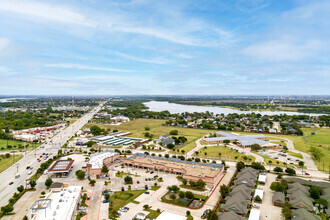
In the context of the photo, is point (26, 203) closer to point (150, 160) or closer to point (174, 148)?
point (150, 160)

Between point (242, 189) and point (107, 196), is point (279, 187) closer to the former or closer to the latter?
point (242, 189)

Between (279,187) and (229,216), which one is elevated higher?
(279,187)

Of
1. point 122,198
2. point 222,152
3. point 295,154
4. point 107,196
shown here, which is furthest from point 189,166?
point 295,154

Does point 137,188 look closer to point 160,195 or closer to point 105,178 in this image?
point 160,195

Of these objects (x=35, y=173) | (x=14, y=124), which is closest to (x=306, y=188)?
(x=35, y=173)

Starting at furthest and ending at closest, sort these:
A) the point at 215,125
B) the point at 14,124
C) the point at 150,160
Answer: the point at 215,125 → the point at 14,124 → the point at 150,160

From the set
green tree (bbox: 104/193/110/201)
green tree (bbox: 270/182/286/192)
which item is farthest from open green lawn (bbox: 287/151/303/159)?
green tree (bbox: 104/193/110/201)

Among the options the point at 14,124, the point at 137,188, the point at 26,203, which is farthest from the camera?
the point at 14,124

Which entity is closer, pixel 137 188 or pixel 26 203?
pixel 26 203

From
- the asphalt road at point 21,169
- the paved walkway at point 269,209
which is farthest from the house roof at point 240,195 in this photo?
the asphalt road at point 21,169
